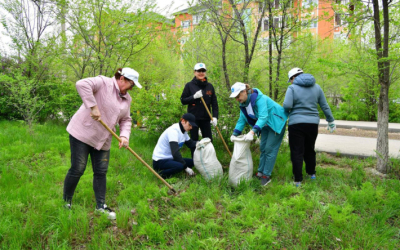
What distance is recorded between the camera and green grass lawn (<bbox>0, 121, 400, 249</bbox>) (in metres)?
2.55

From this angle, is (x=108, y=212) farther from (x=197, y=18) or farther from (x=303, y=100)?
(x=197, y=18)

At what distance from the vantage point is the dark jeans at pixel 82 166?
2.87 meters

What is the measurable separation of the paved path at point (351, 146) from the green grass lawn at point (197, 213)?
1.80 m

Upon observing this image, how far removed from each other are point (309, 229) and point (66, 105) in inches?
292

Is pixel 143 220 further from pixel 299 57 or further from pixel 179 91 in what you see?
pixel 299 57

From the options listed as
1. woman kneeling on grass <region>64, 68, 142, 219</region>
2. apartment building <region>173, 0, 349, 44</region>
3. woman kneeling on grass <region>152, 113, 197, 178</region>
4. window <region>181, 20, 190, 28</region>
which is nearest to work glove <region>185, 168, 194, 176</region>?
woman kneeling on grass <region>152, 113, 197, 178</region>

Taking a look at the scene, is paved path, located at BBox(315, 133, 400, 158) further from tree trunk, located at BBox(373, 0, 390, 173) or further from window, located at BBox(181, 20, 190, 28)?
window, located at BBox(181, 20, 190, 28)

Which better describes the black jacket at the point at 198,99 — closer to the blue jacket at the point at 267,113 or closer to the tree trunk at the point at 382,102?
the blue jacket at the point at 267,113

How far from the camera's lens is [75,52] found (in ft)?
24.8

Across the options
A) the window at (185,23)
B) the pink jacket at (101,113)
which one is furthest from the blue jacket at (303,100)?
the window at (185,23)

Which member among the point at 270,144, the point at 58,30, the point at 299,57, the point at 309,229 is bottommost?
the point at 309,229

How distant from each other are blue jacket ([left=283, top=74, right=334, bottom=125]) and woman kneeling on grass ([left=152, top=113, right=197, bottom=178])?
1.43 metres

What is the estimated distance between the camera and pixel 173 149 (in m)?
4.06

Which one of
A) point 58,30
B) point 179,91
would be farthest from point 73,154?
point 58,30
